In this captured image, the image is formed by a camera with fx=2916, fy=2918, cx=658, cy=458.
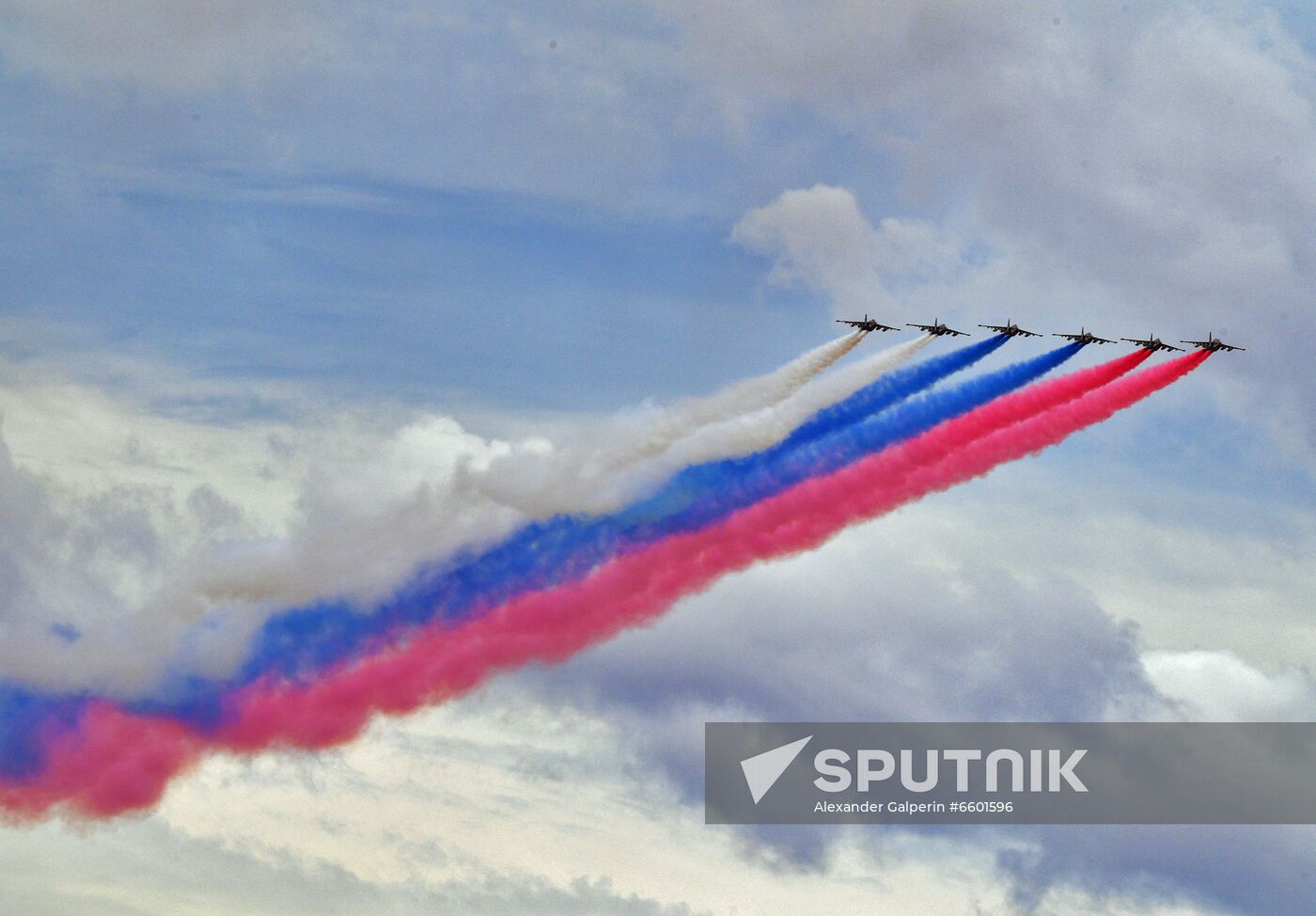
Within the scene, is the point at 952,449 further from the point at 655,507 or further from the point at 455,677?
the point at 455,677

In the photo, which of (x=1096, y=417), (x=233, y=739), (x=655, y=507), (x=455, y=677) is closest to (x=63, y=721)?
(x=233, y=739)

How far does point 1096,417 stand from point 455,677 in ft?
114

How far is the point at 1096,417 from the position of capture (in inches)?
5709

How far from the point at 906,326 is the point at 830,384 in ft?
15.7

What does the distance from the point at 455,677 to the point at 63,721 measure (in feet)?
68.9

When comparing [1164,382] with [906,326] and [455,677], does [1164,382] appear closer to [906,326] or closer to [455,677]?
[906,326]

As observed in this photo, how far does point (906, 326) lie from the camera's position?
14550cm

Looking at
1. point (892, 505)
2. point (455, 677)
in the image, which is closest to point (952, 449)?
point (892, 505)

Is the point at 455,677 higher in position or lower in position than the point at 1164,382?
lower

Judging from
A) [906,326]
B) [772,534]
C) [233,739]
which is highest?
[906,326]

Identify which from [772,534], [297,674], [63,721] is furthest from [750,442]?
[63,721]

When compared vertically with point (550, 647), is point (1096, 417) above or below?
above

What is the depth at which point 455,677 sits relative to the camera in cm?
14788

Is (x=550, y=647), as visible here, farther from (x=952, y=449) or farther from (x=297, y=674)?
(x=952, y=449)
